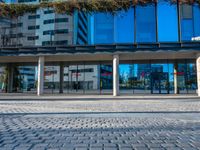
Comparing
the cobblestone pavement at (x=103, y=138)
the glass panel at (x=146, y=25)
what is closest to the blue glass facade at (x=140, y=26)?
the glass panel at (x=146, y=25)

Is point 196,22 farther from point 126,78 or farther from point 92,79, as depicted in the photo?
point 92,79

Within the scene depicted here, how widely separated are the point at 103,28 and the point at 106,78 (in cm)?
814

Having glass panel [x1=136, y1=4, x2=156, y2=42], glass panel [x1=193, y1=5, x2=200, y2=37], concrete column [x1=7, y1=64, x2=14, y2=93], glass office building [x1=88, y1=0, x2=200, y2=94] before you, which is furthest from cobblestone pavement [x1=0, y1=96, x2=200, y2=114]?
glass panel [x1=193, y1=5, x2=200, y2=37]

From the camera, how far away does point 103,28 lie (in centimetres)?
3931

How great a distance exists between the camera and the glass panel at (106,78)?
35.9 meters

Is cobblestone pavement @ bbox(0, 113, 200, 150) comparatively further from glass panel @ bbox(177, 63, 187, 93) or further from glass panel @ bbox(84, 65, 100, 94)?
glass panel @ bbox(84, 65, 100, 94)

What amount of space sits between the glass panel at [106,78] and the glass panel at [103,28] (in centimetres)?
433

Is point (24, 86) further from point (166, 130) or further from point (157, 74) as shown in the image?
point (166, 130)

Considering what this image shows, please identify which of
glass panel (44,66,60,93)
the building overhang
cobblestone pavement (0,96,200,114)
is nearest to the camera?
cobblestone pavement (0,96,200,114)

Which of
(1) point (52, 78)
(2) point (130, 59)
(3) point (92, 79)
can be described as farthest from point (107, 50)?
(1) point (52, 78)

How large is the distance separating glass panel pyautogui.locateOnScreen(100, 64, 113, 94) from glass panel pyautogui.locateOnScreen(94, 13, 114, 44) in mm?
4330

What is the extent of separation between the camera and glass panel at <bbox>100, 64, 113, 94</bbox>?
Result: 35.9 m

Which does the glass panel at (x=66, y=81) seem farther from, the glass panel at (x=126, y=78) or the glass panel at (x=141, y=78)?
the glass panel at (x=141, y=78)

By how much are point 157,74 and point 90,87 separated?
429 inches
